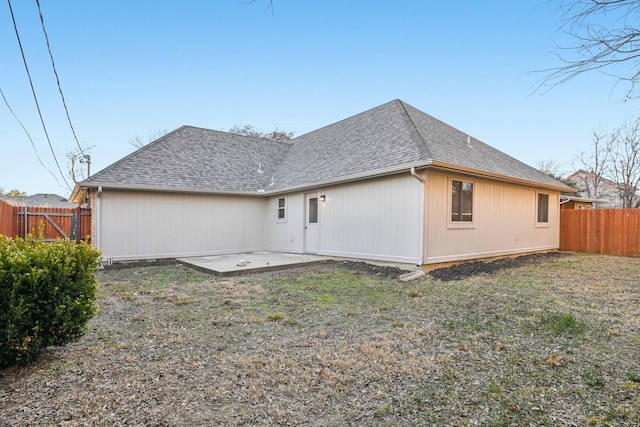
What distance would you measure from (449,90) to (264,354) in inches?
464

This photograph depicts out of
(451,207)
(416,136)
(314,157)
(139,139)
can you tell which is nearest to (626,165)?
(416,136)

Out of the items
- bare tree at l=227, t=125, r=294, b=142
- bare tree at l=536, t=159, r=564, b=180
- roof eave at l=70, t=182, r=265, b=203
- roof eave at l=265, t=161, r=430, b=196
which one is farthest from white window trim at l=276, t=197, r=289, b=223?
bare tree at l=536, t=159, r=564, b=180

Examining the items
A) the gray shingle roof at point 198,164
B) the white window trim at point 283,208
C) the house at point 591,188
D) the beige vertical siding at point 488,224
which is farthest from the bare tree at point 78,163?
the house at point 591,188

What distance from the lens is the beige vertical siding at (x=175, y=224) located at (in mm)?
9656

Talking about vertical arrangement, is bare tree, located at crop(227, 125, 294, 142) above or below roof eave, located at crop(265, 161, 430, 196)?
above

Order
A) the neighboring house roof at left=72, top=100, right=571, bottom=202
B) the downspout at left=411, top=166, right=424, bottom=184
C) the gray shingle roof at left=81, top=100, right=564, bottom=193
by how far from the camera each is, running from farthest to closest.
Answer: the gray shingle roof at left=81, top=100, right=564, bottom=193, the neighboring house roof at left=72, top=100, right=571, bottom=202, the downspout at left=411, top=166, right=424, bottom=184

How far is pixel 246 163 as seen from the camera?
13336mm

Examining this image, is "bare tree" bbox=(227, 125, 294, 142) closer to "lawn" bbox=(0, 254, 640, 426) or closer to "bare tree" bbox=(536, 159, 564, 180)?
"bare tree" bbox=(536, 159, 564, 180)

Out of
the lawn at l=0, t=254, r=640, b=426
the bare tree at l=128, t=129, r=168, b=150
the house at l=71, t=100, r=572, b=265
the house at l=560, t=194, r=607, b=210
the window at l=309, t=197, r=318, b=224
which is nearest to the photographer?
the lawn at l=0, t=254, r=640, b=426

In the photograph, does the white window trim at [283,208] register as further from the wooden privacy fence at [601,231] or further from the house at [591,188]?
the house at [591,188]

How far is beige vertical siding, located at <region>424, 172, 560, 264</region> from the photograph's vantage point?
7.75 metres

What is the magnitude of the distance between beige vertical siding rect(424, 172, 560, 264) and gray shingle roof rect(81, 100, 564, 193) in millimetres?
548

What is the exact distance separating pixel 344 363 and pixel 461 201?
6.71 metres

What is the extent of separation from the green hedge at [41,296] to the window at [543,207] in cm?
1300
